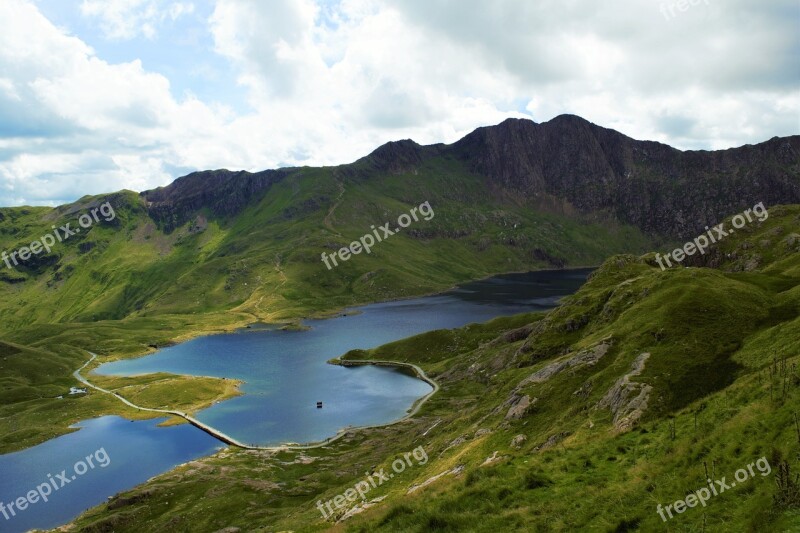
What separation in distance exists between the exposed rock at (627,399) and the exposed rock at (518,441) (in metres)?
9.35

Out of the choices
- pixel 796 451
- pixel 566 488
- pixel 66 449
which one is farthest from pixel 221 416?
pixel 796 451

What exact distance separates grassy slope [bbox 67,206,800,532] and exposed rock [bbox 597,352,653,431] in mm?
987

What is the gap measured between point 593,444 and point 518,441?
833 inches

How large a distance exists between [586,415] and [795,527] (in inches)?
1558

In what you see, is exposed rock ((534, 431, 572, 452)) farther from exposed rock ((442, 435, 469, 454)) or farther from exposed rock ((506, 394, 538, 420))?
exposed rock ((442, 435, 469, 454))

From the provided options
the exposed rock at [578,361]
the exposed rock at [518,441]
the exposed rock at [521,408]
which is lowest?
the exposed rock at [518,441]

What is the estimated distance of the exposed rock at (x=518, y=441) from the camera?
187 feet

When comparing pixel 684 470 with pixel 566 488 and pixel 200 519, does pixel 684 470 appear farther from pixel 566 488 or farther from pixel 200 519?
pixel 200 519

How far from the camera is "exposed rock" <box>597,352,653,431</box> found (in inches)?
1898

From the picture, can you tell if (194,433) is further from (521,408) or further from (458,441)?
(521,408)

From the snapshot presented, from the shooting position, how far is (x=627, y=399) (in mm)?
52531

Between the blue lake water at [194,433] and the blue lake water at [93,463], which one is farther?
the blue lake water at [194,433]

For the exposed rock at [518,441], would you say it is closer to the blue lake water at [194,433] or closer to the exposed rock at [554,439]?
the exposed rock at [554,439]

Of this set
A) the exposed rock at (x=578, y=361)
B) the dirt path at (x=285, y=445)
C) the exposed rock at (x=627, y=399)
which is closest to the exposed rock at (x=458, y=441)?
the exposed rock at (x=578, y=361)
